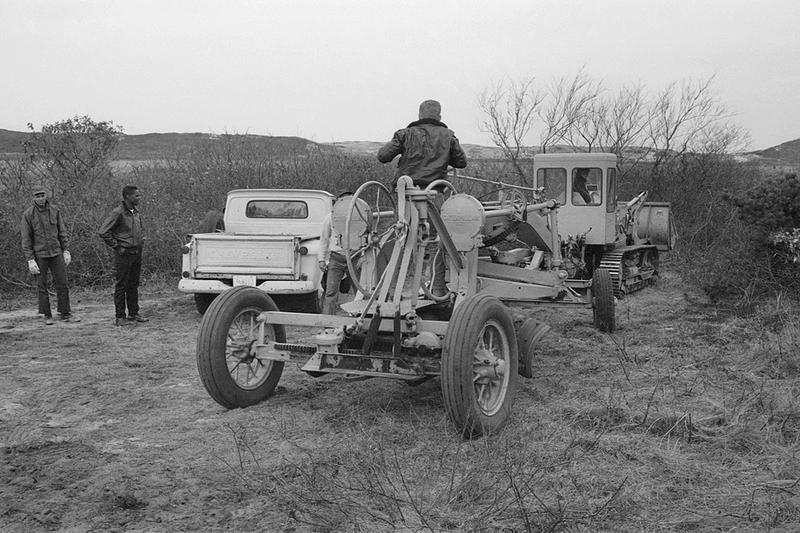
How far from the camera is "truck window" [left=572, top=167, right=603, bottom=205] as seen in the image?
1156 cm

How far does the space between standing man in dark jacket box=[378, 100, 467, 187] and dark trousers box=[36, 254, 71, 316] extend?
18.3ft

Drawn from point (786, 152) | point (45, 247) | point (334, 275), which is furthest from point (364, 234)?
point (786, 152)

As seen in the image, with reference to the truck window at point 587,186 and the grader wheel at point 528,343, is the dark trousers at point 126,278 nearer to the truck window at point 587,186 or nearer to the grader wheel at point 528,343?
the grader wheel at point 528,343

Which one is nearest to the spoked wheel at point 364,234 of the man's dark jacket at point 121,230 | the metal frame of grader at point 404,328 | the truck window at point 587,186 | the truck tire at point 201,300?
the metal frame of grader at point 404,328

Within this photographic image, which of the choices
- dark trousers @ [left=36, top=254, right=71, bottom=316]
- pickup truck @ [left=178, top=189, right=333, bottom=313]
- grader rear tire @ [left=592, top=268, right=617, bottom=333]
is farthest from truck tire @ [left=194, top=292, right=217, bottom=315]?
grader rear tire @ [left=592, top=268, right=617, bottom=333]

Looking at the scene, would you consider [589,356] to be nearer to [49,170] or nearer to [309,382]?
[309,382]

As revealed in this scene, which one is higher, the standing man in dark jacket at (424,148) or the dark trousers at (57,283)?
the standing man in dark jacket at (424,148)

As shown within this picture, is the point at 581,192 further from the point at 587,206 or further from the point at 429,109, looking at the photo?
the point at 429,109

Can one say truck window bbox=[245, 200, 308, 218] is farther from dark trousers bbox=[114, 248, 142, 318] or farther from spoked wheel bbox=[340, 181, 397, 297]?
spoked wheel bbox=[340, 181, 397, 297]

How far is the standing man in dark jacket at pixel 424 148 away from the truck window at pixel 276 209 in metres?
4.42

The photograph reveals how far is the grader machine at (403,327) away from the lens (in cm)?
502

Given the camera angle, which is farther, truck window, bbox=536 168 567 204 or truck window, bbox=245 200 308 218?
truck window, bbox=536 168 567 204

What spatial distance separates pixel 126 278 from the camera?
9852 mm

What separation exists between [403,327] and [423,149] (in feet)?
5.69
